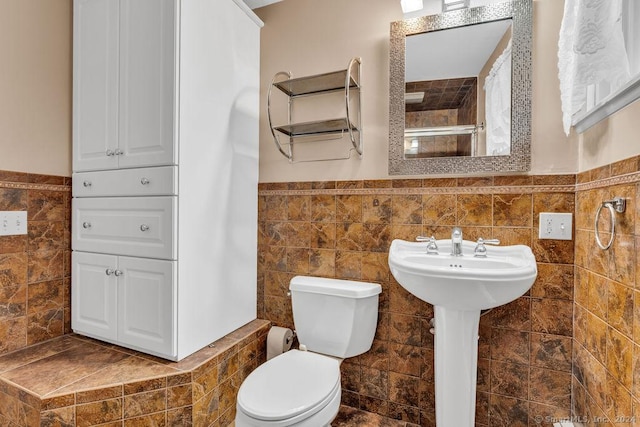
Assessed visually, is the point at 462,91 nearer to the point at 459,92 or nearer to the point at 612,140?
the point at 459,92

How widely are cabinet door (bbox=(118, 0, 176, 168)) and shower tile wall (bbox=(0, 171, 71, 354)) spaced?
18.7 inches

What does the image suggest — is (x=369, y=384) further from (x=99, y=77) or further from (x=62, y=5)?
(x=62, y=5)

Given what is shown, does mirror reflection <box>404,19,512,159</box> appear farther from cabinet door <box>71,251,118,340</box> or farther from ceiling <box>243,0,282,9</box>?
cabinet door <box>71,251,118,340</box>

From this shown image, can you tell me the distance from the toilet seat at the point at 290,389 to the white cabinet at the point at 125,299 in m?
0.42

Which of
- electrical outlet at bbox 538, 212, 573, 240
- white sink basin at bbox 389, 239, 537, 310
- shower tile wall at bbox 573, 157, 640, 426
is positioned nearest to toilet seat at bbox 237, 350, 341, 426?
white sink basin at bbox 389, 239, 537, 310

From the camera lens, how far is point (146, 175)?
1442 mm

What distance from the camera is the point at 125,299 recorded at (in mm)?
1501

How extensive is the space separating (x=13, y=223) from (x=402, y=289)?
1.86 metres

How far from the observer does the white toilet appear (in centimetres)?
115

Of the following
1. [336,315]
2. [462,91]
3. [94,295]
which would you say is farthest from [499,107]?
[94,295]

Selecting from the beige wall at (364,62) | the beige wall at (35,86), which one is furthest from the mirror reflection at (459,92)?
the beige wall at (35,86)

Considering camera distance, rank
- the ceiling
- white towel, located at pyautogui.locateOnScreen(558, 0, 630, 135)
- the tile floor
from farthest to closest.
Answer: the ceiling
the tile floor
white towel, located at pyautogui.locateOnScreen(558, 0, 630, 135)

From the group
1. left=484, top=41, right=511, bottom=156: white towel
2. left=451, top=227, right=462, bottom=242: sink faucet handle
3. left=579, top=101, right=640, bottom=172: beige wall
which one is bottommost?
left=451, top=227, right=462, bottom=242: sink faucet handle

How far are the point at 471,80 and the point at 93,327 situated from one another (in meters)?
2.20
